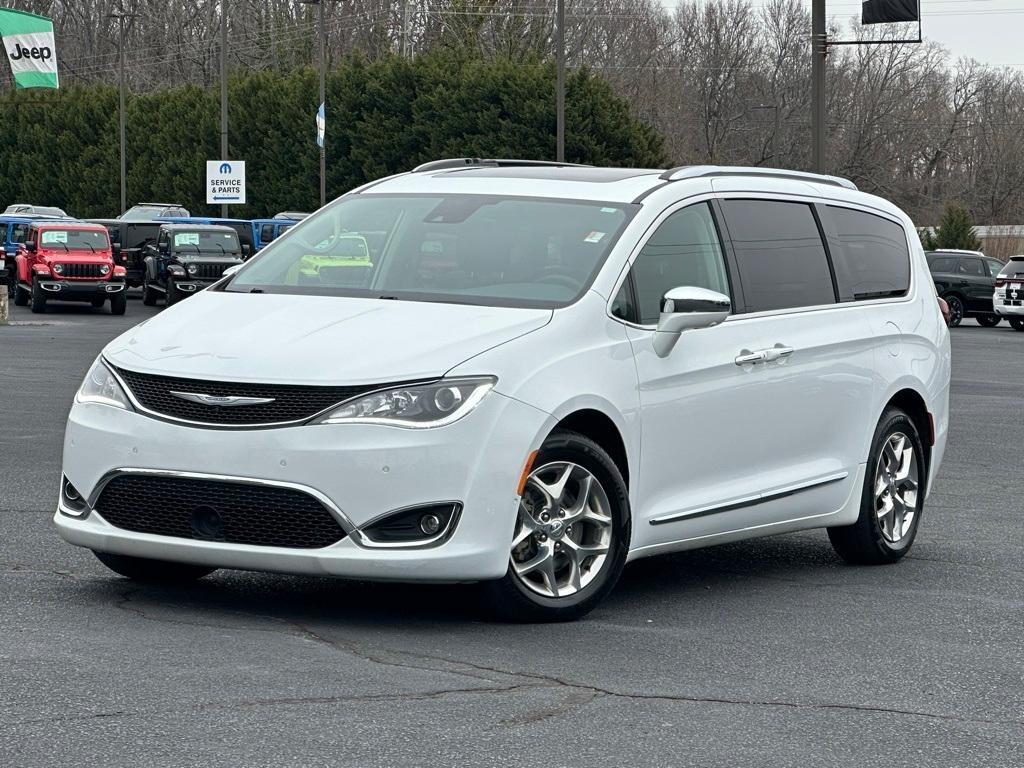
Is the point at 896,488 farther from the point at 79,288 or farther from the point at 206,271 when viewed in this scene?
the point at 206,271

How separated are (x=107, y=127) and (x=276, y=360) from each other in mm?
70762

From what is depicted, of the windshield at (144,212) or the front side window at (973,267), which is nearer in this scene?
the front side window at (973,267)

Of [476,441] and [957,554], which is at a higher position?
[476,441]

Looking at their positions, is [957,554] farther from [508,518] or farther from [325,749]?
[325,749]

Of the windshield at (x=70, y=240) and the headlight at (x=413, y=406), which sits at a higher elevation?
the headlight at (x=413, y=406)

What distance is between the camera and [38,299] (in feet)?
123

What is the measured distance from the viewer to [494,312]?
672cm

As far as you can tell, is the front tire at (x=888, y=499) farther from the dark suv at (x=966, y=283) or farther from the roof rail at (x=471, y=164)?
the dark suv at (x=966, y=283)

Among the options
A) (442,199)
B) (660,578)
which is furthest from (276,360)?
A: (660,578)

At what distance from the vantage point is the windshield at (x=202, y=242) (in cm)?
4025

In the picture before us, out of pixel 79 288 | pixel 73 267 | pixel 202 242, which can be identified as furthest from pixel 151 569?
pixel 202 242

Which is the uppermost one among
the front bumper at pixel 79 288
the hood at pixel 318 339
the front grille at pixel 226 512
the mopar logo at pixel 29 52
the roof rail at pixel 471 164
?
the mopar logo at pixel 29 52

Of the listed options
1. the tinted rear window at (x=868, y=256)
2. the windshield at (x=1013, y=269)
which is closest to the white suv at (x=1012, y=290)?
the windshield at (x=1013, y=269)

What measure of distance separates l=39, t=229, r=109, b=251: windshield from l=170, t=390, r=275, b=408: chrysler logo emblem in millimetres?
32789
